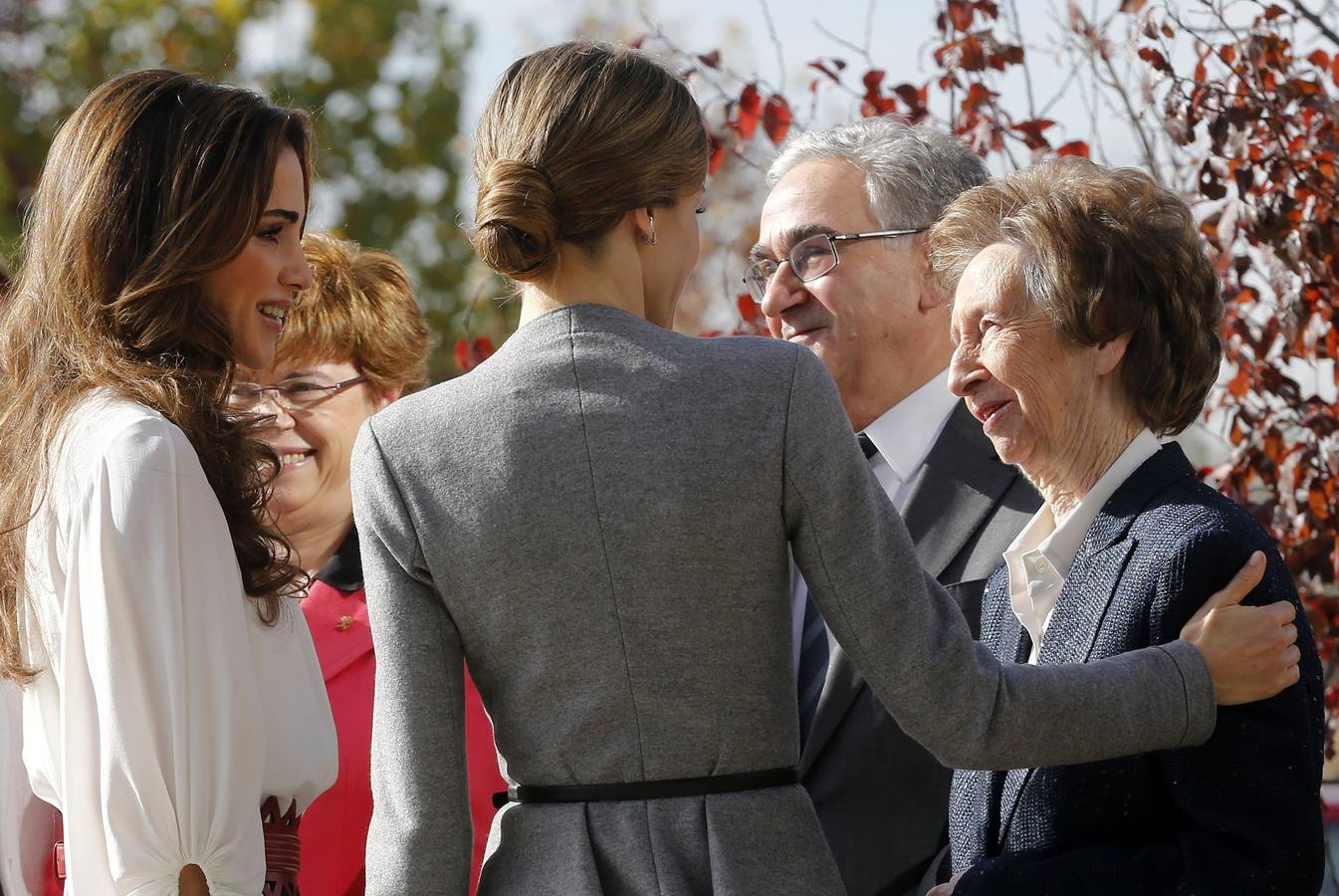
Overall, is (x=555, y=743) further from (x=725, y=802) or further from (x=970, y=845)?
(x=970, y=845)

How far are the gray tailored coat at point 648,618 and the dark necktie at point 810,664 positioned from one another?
86 centimetres

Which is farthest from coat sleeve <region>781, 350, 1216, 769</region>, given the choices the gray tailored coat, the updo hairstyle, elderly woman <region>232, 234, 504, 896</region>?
elderly woman <region>232, 234, 504, 896</region>

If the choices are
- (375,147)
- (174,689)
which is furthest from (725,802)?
(375,147)

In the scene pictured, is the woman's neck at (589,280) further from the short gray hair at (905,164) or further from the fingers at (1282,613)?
the short gray hair at (905,164)

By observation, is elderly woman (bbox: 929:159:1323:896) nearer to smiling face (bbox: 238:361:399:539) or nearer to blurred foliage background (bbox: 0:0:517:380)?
smiling face (bbox: 238:361:399:539)

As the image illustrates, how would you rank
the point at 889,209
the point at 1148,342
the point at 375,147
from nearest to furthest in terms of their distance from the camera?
the point at 1148,342
the point at 889,209
the point at 375,147

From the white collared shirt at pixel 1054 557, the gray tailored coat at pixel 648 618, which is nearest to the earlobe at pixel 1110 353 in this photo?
the white collared shirt at pixel 1054 557

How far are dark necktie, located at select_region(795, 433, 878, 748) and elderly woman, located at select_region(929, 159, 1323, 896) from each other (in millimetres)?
379

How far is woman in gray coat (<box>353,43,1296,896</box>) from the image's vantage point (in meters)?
2.12

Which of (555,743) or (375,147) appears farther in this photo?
(375,147)

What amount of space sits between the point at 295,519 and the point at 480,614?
7.75 ft

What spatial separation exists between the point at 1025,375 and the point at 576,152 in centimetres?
99

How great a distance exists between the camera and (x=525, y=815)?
7.27ft

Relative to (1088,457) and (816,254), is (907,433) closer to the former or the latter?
(816,254)
